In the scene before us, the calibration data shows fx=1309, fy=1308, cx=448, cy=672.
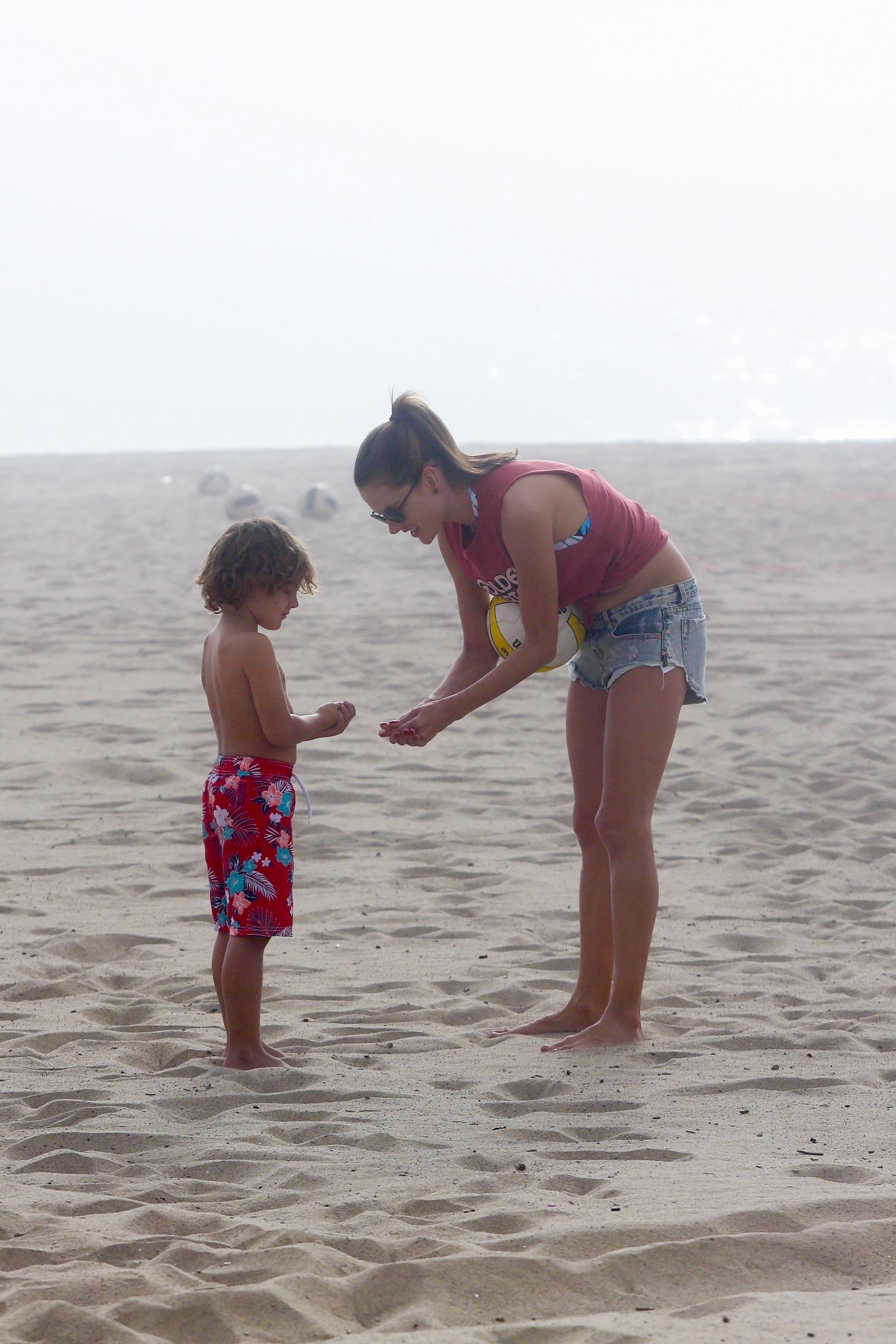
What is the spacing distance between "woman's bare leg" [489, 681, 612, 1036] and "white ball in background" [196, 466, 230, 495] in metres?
15.1

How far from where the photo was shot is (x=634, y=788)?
3.28 m

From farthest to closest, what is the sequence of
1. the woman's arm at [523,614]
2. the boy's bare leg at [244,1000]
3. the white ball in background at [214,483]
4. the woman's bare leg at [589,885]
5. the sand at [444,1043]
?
the white ball in background at [214,483] → the woman's bare leg at [589,885] → the boy's bare leg at [244,1000] → the woman's arm at [523,614] → the sand at [444,1043]

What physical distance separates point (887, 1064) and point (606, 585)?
1386 mm

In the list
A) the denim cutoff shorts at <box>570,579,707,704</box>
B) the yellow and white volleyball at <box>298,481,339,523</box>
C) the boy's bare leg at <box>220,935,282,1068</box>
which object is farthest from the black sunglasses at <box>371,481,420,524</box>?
the yellow and white volleyball at <box>298,481,339,523</box>

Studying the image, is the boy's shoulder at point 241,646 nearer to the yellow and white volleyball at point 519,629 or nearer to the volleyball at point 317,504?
the yellow and white volleyball at point 519,629

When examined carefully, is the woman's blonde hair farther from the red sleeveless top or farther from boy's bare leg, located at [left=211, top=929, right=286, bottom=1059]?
boy's bare leg, located at [left=211, top=929, right=286, bottom=1059]

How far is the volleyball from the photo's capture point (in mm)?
15656

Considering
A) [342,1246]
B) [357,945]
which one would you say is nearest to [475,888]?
[357,945]

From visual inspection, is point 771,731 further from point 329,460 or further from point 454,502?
point 329,460

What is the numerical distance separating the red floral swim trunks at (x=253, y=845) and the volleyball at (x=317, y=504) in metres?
12.6

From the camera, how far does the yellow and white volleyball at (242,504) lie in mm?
15164

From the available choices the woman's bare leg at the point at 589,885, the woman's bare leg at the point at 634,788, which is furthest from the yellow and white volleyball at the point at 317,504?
the woman's bare leg at the point at 634,788

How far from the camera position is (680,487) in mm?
17359

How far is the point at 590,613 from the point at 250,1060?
1.42 meters
